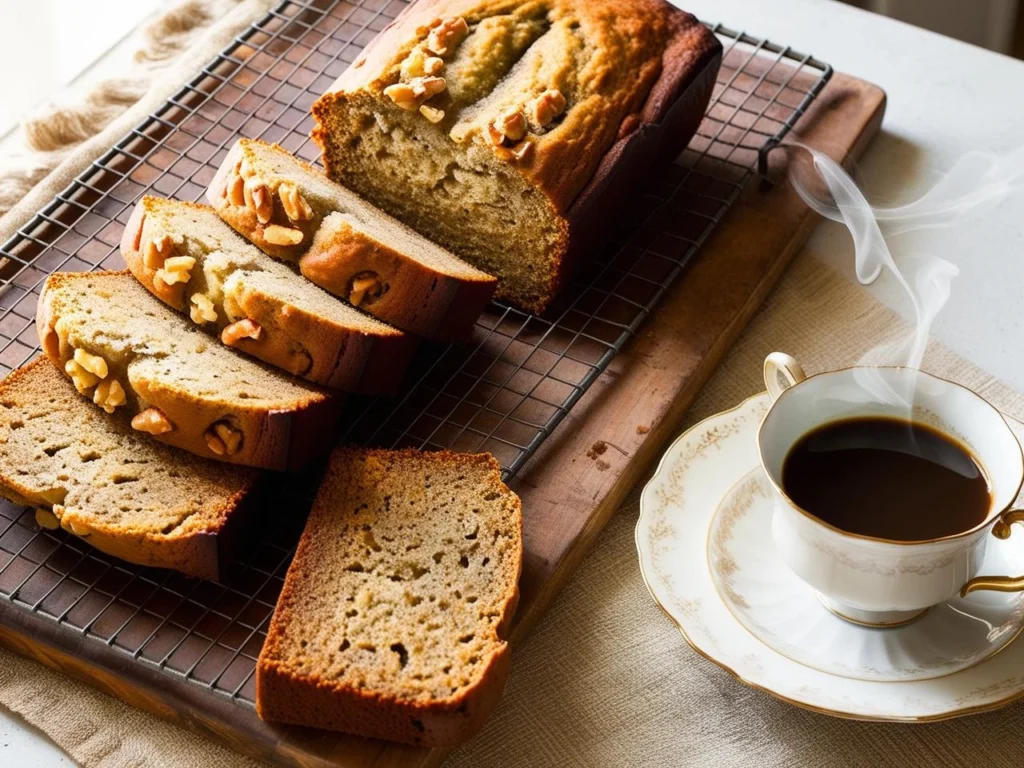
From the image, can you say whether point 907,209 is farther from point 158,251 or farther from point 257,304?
point 158,251

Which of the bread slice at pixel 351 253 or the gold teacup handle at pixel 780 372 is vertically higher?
the gold teacup handle at pixel 780 372

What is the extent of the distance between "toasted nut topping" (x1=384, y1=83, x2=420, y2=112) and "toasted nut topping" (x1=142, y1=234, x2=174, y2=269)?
553 millimetres

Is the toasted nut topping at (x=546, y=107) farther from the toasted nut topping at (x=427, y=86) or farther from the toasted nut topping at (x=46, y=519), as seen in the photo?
the toasted nut topping at (x=46, y=519)

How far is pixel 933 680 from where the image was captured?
190 centimetres

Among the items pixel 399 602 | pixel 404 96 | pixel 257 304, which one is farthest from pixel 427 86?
pixel 399 602

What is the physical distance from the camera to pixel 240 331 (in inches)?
91.4

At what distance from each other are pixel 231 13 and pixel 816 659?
2457 millimetres

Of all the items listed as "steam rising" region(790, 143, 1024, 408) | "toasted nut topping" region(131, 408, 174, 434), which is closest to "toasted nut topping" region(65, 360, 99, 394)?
"toasted nut topping" region(131, 408, 174, 434)

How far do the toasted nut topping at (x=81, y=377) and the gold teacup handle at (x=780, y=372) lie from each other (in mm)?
1208

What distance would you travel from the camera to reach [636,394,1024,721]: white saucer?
74.1 inches

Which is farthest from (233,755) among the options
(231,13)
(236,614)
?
(231,13)

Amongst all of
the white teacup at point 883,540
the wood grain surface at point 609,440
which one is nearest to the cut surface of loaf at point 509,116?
the wood grain surface at point 609,440

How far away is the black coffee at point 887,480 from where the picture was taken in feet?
6.07

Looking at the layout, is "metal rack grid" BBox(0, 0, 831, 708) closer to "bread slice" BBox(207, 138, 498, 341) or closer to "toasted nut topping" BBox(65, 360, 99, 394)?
"bread slice" BBox(207, 138, 498, 341)
